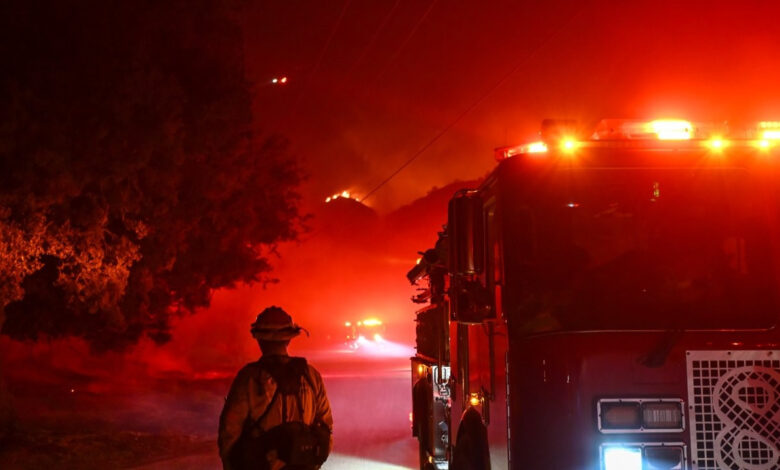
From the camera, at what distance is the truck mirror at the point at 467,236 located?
15.4 ft

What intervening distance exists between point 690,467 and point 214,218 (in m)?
13.2

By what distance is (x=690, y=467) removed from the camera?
3885mm

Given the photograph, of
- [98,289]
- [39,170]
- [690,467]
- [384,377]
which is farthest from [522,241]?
[384,377]

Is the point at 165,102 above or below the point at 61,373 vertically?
above

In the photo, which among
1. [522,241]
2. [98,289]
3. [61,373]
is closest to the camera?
[522,241]

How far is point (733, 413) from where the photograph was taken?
3.93m

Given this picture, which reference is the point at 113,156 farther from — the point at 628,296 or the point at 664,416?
the point at 664,416

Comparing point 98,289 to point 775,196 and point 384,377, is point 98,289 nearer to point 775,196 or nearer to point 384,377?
point 775,196

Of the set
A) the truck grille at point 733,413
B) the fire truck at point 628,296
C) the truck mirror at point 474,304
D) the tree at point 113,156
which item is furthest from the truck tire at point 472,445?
the tree at point 113,156

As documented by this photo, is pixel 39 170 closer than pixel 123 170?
Yes

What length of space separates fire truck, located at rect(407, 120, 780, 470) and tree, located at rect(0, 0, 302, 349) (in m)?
8.20

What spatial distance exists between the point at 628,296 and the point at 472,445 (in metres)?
1.56

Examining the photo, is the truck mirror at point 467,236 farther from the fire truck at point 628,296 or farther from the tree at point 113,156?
the tree at point 113,156

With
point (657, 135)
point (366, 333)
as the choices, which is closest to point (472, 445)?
point (657, 135)
